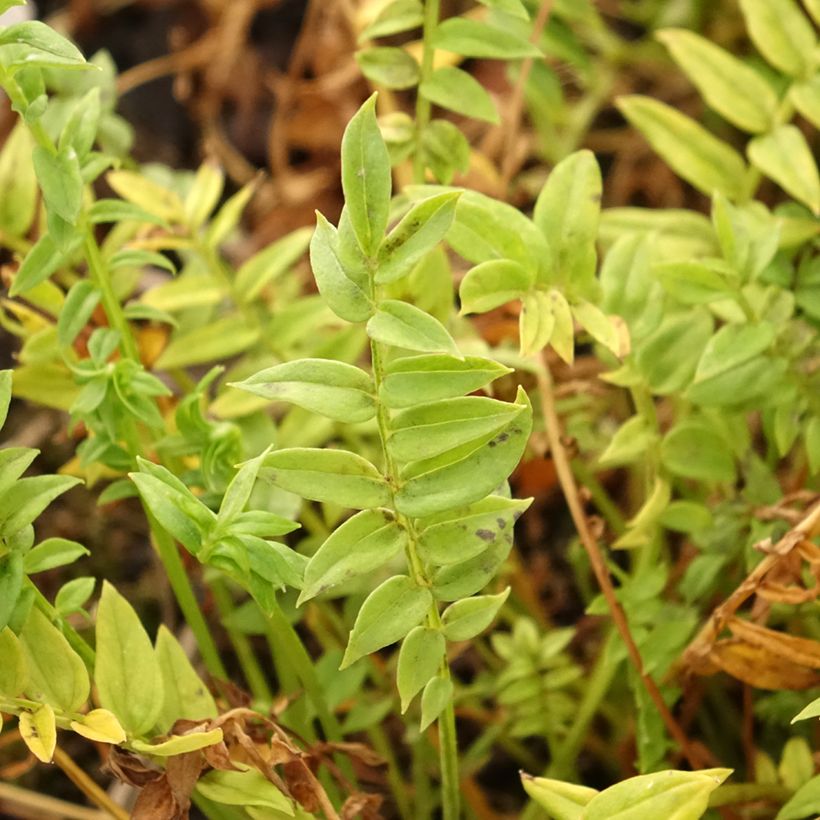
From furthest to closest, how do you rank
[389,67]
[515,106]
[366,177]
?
[515,106] → [389,67] → [366,177]

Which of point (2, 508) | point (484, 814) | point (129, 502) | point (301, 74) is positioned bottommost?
point (484, 814)

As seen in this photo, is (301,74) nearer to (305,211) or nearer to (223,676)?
(305,211)

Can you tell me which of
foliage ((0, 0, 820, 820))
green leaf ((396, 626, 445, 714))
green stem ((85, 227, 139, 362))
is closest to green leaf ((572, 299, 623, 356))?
foliage ((0, 0, 820, 820))

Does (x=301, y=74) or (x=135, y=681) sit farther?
(x=301, y=74)

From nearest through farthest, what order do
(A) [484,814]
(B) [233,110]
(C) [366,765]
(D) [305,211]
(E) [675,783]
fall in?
(E) [675,783] < (C) [366,765] < (A) [484,814] < (D) [305,211] < (B) [233,110]

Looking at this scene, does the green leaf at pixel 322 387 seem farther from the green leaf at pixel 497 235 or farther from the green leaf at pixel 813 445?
the green leaf at pixel 813 445

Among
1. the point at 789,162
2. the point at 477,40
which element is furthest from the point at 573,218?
the point at 789,162

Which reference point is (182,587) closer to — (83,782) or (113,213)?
(83,782)

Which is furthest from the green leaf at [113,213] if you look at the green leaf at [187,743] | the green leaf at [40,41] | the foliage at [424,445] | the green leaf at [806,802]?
the green leaf at [806,802]

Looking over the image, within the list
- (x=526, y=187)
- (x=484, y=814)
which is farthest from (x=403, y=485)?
(x=526, y=187)
